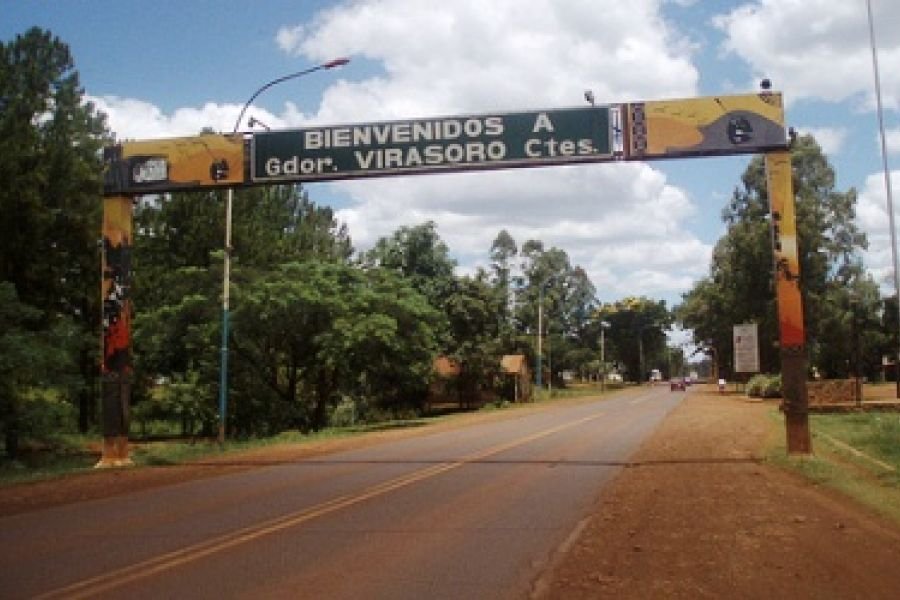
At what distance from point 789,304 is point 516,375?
46.9m

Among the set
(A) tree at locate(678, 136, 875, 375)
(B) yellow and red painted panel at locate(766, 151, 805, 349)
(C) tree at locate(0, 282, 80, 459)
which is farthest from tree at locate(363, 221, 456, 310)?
(B) yellow and red painted panel at locate(766, 151, 805, 349)

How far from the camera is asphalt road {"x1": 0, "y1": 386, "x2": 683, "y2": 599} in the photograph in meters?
7.04

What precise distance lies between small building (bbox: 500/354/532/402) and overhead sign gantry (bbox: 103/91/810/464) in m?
43.1

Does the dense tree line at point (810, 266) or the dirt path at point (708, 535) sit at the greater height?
the dense tree line at point (810, 266)

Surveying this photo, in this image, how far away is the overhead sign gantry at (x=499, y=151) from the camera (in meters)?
17.4

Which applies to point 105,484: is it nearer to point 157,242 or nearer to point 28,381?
point 28,381

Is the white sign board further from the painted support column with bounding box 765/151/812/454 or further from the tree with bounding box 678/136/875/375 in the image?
the painted support column with bounding box 765/151/812/454

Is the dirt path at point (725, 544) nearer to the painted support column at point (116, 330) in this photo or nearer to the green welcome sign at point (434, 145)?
the green welcome sign at point (434, 145)

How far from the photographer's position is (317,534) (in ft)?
30.7

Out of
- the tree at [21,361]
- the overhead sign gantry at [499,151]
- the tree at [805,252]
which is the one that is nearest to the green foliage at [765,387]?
the tree at [805,252]

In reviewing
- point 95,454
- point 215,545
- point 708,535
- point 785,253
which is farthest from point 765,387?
point 215,545

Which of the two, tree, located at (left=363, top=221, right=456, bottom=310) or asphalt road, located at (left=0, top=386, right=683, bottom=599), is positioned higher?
tree, located at (left=363, top=221, right=456, bottom=310)

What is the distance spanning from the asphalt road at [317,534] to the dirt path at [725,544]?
1.47ft

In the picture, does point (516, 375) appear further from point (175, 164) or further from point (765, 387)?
point (175, 164)
